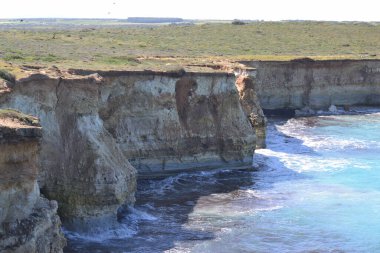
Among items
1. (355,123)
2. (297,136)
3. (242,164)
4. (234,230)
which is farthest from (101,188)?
(355,123)

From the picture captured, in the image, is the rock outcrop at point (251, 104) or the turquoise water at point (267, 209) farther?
the rock outcrop at point (251, 104)

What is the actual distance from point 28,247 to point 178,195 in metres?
15.7

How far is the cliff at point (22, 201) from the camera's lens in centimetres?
1928

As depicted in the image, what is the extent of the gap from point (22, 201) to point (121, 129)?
15951mm

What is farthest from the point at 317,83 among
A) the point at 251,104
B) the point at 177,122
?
the point at 177,122

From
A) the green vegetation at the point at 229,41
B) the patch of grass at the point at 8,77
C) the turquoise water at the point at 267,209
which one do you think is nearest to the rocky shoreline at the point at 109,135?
the patch of grass at the point at 8,77

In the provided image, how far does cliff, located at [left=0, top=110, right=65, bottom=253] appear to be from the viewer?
19.3 metres

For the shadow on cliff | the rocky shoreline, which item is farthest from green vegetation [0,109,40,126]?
the shadow on cliff

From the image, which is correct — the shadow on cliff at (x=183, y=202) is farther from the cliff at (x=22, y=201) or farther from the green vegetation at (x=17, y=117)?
the cliff at (x=22, y=201)

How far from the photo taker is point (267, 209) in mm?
32781

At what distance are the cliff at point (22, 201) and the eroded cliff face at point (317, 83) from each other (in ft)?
141

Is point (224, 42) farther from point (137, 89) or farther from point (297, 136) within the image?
point (137, 89)

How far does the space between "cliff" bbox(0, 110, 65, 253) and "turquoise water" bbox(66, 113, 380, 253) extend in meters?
6.21

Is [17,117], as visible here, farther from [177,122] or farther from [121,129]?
[177,122]
